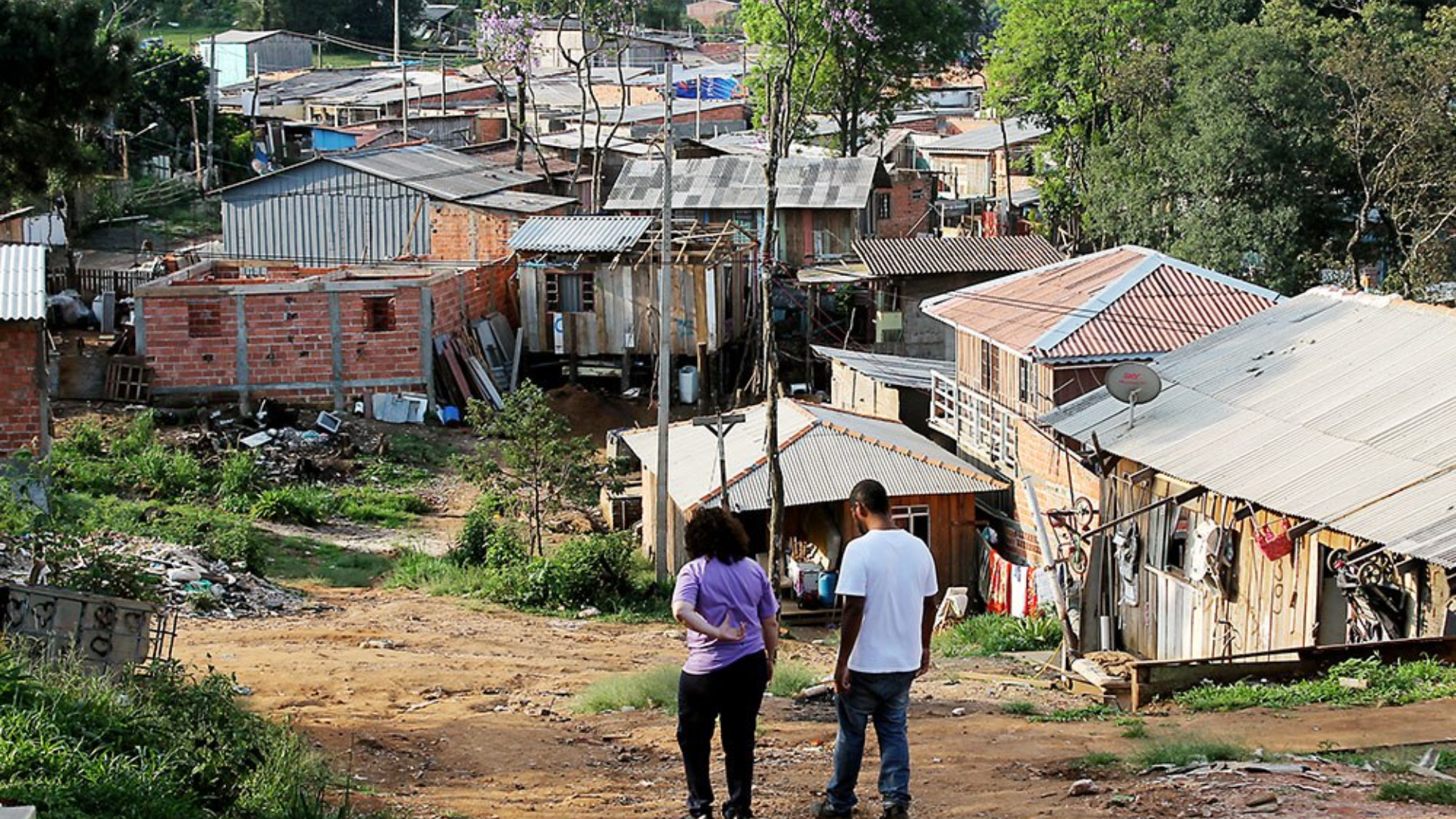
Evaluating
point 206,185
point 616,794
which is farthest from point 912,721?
point 206,185

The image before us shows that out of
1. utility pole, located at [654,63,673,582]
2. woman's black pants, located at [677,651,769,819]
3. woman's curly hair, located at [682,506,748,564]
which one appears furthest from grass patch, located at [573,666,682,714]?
utility pole, located at [654,63,673,582]

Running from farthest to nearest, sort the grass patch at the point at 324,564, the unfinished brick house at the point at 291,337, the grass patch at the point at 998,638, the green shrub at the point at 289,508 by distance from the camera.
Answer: the unfinished brick house at the point at 291,337 < the green shrub at the point at 289,508 < the grass patch at the point at 324,564 < the grass patch at the point at 998,638

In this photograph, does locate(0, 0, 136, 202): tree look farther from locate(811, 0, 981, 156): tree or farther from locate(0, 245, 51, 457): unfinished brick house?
locate(811, 0, 981, 156): tree

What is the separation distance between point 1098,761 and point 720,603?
2.50 m

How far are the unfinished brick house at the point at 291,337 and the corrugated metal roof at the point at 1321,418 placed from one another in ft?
46.9

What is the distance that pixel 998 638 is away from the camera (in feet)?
58.6

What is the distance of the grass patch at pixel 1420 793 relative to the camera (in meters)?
7.15

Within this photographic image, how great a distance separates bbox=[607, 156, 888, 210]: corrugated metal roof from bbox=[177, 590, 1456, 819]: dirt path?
81.4 feet

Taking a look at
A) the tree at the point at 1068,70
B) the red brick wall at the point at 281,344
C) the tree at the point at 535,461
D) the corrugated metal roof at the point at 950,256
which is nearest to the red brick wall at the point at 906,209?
the tree at the point at 1068,70

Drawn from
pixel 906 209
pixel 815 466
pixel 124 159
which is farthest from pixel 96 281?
pixel 906 209

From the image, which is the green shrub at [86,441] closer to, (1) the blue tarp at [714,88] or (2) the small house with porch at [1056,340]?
(2) the small house with porch at [1056,340]

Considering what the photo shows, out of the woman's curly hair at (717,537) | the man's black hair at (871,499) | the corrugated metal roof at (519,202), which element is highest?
the corrugated metal roof at (519,202)

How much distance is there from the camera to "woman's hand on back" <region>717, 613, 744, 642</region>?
6.99 metres

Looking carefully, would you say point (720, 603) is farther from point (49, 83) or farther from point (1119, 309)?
point (1119, 309)
